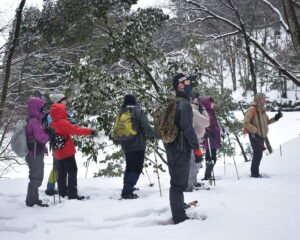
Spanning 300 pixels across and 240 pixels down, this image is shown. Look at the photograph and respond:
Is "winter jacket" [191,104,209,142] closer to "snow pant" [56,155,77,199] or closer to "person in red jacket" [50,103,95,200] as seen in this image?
"person in red jacket" [50,103,95,200]

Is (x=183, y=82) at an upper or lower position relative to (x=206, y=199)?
upper

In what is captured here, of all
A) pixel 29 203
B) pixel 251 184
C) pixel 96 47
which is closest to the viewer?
pixel 29 203

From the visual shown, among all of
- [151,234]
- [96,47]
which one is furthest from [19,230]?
[96,47]

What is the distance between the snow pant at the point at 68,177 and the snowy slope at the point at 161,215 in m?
0.23

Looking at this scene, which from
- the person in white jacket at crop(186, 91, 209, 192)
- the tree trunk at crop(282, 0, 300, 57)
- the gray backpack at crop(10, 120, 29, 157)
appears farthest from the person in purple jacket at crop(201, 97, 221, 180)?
the gray backpack at crop(10, 120, 29, 157)

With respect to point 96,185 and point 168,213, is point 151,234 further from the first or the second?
point 96,185

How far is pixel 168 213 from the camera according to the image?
15.0 feet

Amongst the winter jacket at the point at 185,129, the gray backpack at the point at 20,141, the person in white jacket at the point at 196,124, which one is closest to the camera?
the winter jacket at the point at 185,129

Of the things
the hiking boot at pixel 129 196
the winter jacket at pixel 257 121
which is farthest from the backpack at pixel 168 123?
the winter jacket at pixel 257 121

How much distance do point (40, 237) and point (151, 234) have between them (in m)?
1.43

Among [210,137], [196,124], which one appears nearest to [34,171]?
[196,124]

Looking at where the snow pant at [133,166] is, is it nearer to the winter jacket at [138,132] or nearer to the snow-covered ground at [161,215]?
the winter jacket at [138,132]

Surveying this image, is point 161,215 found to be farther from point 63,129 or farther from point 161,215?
point 63,129

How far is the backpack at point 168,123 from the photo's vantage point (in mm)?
4074
